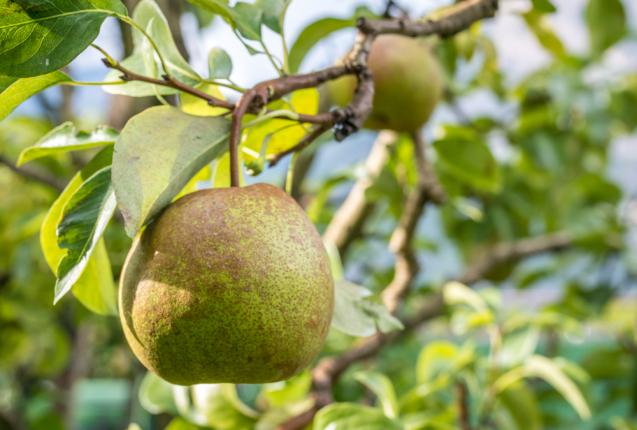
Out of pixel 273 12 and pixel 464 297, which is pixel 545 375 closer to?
pixel 464 297

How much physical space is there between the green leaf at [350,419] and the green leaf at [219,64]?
0.34 meters

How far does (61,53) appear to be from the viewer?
478mm

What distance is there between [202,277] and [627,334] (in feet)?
5.73

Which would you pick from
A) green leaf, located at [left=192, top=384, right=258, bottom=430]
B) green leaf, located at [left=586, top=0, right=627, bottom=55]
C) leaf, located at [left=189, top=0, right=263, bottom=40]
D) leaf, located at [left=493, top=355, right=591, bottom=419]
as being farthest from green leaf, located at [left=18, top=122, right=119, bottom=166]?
green leaf, located at [left=586, top=0, right=627, bottom=55]

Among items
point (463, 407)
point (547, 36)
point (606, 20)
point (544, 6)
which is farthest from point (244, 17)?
point (606, 20)

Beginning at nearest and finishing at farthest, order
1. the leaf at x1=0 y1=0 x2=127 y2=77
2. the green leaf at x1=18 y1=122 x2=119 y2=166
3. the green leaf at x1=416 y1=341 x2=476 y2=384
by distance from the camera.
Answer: the leaf at x1=0 y1=0 x2=127 y2=77 → the green leaf at x1=18 y1=122 x2=119 y2=166 → the green leaf at x1=416 y1=341 x2=476 y2=384

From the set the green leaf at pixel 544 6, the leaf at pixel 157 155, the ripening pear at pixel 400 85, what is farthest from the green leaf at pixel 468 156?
the leaf at pixel 157 155

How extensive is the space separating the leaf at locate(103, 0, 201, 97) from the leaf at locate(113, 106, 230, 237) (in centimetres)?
6

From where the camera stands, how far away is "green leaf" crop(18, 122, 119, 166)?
566mm

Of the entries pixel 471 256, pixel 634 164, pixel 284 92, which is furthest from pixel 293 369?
pixel 634 164

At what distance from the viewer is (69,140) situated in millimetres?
572

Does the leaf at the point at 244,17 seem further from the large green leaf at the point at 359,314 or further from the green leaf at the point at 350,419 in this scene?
the green leaf at the point at 350,419

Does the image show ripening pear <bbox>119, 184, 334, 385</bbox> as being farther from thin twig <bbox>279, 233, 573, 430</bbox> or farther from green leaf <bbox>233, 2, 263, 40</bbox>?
thin twig <bbox>279, 233, 573, 430</bbox>

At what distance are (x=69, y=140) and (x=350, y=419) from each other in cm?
38
